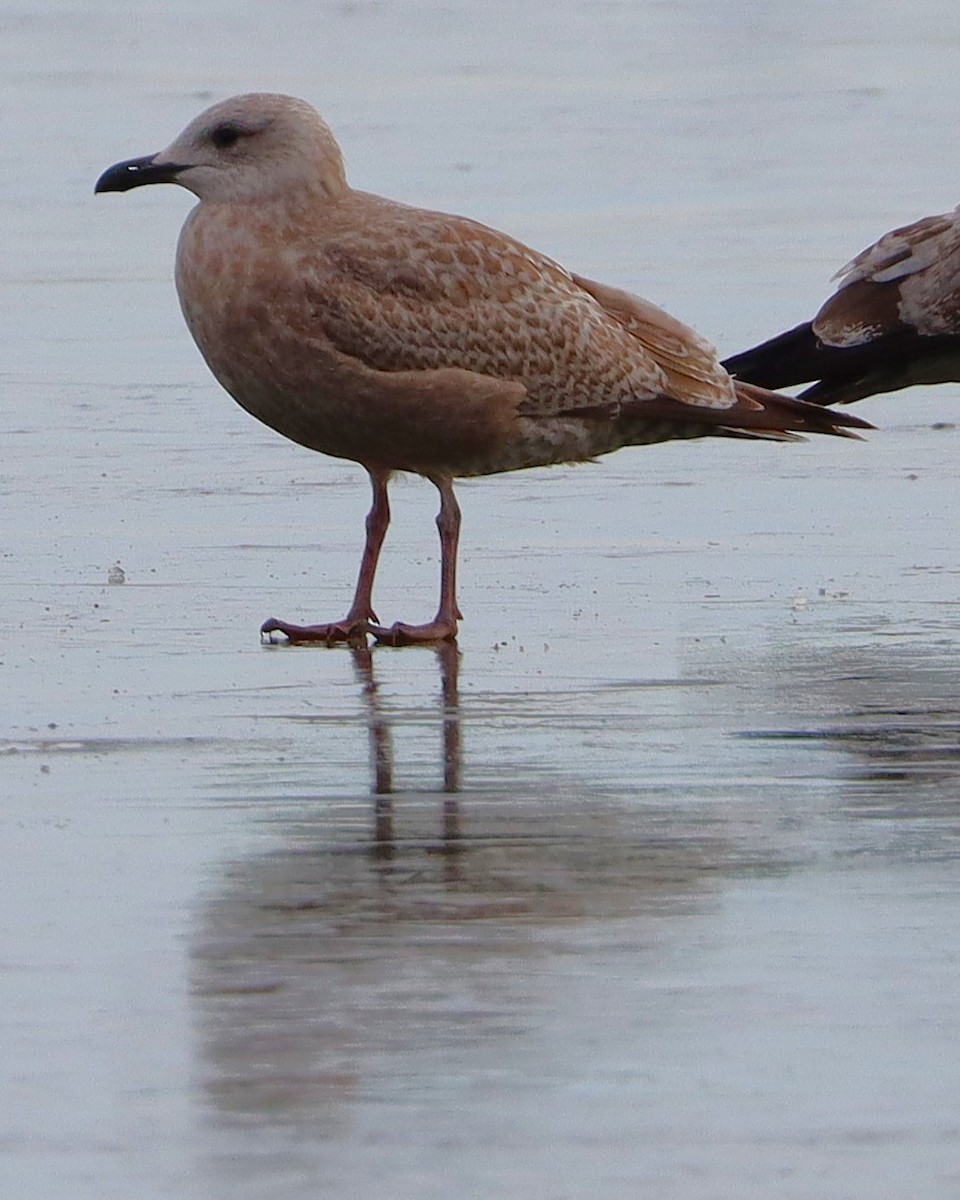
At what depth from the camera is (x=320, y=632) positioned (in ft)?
26.6

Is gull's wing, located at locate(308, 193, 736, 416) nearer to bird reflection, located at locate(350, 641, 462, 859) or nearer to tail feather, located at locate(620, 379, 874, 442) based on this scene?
tail feather, located at locate(620, 379, 874, 442)

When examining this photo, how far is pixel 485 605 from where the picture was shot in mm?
8656

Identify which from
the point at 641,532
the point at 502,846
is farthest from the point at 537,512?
the point at 502,846

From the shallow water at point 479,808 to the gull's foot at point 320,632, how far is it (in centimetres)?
5

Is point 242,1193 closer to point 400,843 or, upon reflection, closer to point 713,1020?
point 713,1020

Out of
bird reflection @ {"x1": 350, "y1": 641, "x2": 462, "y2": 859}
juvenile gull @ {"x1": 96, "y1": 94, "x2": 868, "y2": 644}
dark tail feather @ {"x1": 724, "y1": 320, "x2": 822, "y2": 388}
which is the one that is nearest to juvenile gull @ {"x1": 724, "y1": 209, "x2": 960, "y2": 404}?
dark tail feather @ {"x1": 724, "y1": 320, "x2": 822, "y2": 388}

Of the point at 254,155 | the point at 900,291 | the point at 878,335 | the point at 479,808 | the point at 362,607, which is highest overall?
the point at 254,155

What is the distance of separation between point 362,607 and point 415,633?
326 mm

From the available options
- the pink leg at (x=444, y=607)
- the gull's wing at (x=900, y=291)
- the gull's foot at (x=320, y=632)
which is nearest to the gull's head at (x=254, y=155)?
the pink leg at (x=444, y=607)

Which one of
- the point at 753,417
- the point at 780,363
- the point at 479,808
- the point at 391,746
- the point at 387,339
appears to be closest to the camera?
the point at 479,808

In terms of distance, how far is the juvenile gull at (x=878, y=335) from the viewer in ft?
33.6

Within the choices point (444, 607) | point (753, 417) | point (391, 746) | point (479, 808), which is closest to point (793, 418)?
point (753, 417)

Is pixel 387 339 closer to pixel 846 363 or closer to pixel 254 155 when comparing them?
pixel 254 155

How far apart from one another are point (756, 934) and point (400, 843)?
0.85 meters
